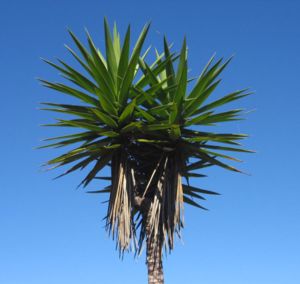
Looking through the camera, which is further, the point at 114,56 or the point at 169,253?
the point at 114,56

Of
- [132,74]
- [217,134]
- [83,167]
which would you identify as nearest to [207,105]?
[217,134]

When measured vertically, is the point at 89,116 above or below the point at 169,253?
above

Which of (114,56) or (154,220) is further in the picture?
(114,56)

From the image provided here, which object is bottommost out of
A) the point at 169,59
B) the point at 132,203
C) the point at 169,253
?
the point at 169,253

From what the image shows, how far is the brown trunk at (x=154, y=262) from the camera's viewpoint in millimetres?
9844

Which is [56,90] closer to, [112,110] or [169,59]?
[112,110]

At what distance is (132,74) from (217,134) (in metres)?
1.40

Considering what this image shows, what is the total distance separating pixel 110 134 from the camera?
10.3 metres

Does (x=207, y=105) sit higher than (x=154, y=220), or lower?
higher

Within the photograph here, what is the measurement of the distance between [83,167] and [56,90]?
1.11 meters

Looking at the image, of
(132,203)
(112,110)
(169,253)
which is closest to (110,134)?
(112,110)

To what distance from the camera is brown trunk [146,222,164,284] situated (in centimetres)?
984

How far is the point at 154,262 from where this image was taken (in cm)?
991

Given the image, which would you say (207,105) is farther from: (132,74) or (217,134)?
(132,74)
